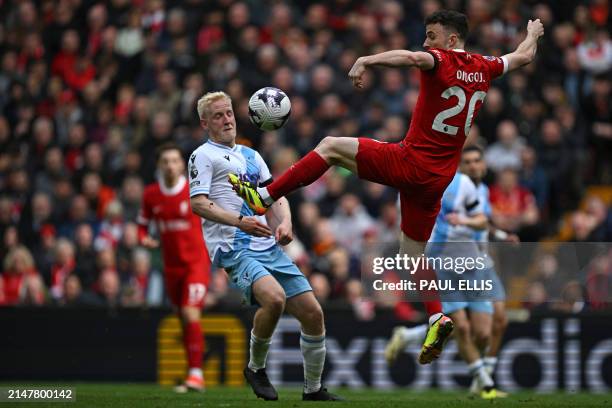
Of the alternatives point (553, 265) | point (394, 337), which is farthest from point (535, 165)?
point (394, 337)

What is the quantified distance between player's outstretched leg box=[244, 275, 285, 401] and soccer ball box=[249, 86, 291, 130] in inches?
52.0

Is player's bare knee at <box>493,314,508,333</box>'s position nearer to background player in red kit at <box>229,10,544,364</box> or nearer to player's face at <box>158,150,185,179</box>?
background player in red kit at <box>229,10,544,364</box>

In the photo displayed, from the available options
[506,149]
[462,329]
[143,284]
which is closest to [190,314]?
[462,329]

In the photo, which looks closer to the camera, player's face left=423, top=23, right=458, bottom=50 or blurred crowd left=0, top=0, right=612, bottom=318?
player's face left=423, top=23, right=458, bottom=50

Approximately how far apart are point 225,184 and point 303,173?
1.08 m

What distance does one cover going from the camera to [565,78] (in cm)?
1947

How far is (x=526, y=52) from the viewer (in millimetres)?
10945

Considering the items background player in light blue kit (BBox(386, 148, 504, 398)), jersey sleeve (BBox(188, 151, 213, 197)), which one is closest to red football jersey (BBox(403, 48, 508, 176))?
jersey sleeve (BBox(188, 151, 213, 197))

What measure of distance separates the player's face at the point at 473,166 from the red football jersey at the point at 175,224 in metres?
3.22

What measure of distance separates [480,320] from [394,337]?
6.76ft

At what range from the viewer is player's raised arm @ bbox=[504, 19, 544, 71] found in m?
10.9

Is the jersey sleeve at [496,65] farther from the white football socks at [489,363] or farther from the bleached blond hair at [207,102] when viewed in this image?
the white football socks at [489,363]

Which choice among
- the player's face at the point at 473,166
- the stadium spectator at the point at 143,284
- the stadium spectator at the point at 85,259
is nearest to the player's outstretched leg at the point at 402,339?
the player's face at the point at 473,166

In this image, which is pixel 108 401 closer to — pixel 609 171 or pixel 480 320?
pixel 480 320
